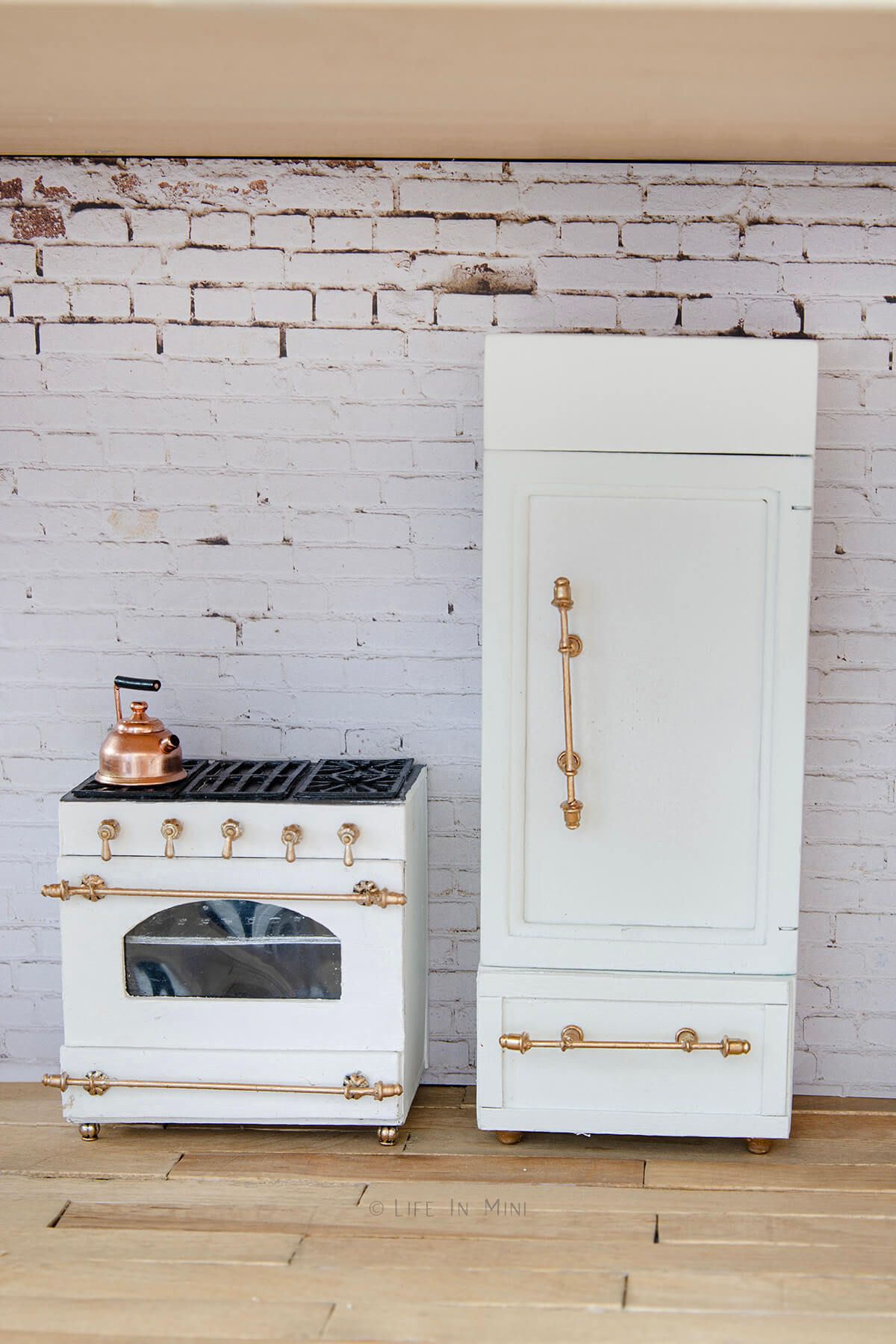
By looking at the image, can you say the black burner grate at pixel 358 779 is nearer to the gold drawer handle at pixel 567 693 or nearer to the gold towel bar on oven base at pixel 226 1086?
the gold drawer handle at pixel 567 693

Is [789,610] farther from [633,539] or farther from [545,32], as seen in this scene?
[545,32]

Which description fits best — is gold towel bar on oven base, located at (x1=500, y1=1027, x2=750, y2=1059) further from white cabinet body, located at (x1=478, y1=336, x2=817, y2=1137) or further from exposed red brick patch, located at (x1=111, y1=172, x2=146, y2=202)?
exposed red brick patch, located at (x1=111, y1=172, x2=146, y2=202)

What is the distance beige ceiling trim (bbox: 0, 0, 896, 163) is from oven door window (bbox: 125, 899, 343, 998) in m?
1.67

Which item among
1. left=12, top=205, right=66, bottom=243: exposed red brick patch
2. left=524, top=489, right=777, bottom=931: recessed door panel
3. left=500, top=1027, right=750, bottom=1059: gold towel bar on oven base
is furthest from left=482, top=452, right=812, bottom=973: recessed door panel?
left=12, top=205, right=66, bottom=243: exposed red brick patch

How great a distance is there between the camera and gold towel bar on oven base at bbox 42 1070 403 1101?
8.21ft

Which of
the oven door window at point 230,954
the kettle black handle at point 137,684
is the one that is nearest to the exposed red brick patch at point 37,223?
the kettle black handle at point 137,684

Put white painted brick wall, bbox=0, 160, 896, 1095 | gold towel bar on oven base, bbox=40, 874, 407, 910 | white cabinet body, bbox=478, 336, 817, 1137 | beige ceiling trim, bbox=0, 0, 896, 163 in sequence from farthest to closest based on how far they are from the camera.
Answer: white painted brick wall, bbox=0, 160, 896, 1095
gold towel bar on oven base, bbox=40, 874, 407, 910
white cabinet body, bbox=478, 336, 817, 1137
beige ceiling trim, bbox=0, 0, 896, 163

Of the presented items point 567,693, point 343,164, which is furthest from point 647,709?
point 343,164

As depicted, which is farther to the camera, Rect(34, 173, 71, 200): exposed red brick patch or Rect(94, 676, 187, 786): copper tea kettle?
Rect(34, 173, 71, 200): exposed red brick patch

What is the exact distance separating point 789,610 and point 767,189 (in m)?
1.04

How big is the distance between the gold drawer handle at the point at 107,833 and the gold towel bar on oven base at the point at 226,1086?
0.49 m

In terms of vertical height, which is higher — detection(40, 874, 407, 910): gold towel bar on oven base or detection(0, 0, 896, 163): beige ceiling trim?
detection(0, 0, 896, 163): beige ceiling trim

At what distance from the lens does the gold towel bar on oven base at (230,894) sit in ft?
8.11

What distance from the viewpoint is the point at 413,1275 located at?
2102 mm
